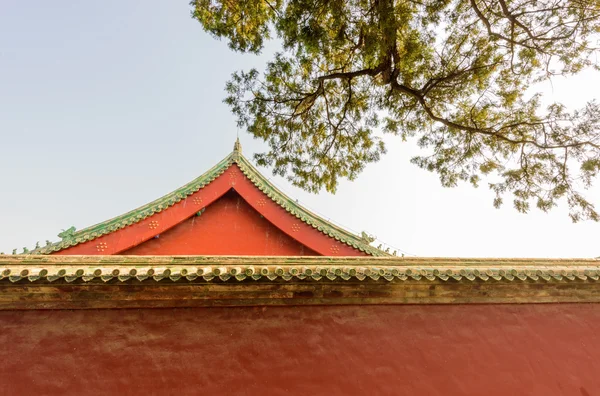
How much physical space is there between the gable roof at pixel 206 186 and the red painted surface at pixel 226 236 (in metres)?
0.45

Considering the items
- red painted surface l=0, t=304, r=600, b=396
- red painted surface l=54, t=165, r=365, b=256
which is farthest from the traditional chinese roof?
red painted surface l=54, t=165, r=365, b=256

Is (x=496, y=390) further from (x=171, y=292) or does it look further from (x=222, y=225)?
(x=222, y=225)

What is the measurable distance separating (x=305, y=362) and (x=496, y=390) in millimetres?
1943

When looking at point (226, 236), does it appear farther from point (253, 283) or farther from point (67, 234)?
point (253, 283)

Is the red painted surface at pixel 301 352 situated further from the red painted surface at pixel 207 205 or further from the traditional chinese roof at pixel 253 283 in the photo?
the red painted surface at pixel 207 205

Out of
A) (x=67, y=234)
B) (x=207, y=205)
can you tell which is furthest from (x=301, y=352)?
(x=67, y=234)

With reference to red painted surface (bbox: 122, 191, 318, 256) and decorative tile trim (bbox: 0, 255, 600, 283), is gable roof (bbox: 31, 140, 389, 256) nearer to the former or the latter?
red painted surface (bbox: 122, 191, 318, 256)

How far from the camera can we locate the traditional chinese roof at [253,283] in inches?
121

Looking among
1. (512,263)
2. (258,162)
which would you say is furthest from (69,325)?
(512,263)

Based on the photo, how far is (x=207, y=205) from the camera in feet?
20.9

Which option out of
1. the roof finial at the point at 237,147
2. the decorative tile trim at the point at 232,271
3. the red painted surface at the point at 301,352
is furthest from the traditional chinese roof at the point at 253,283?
the roof finial at the point at 237,147

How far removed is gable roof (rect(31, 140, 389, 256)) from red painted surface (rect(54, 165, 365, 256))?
0.07m

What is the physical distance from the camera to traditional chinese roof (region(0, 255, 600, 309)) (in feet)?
10.1

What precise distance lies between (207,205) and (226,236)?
2.40 ft
